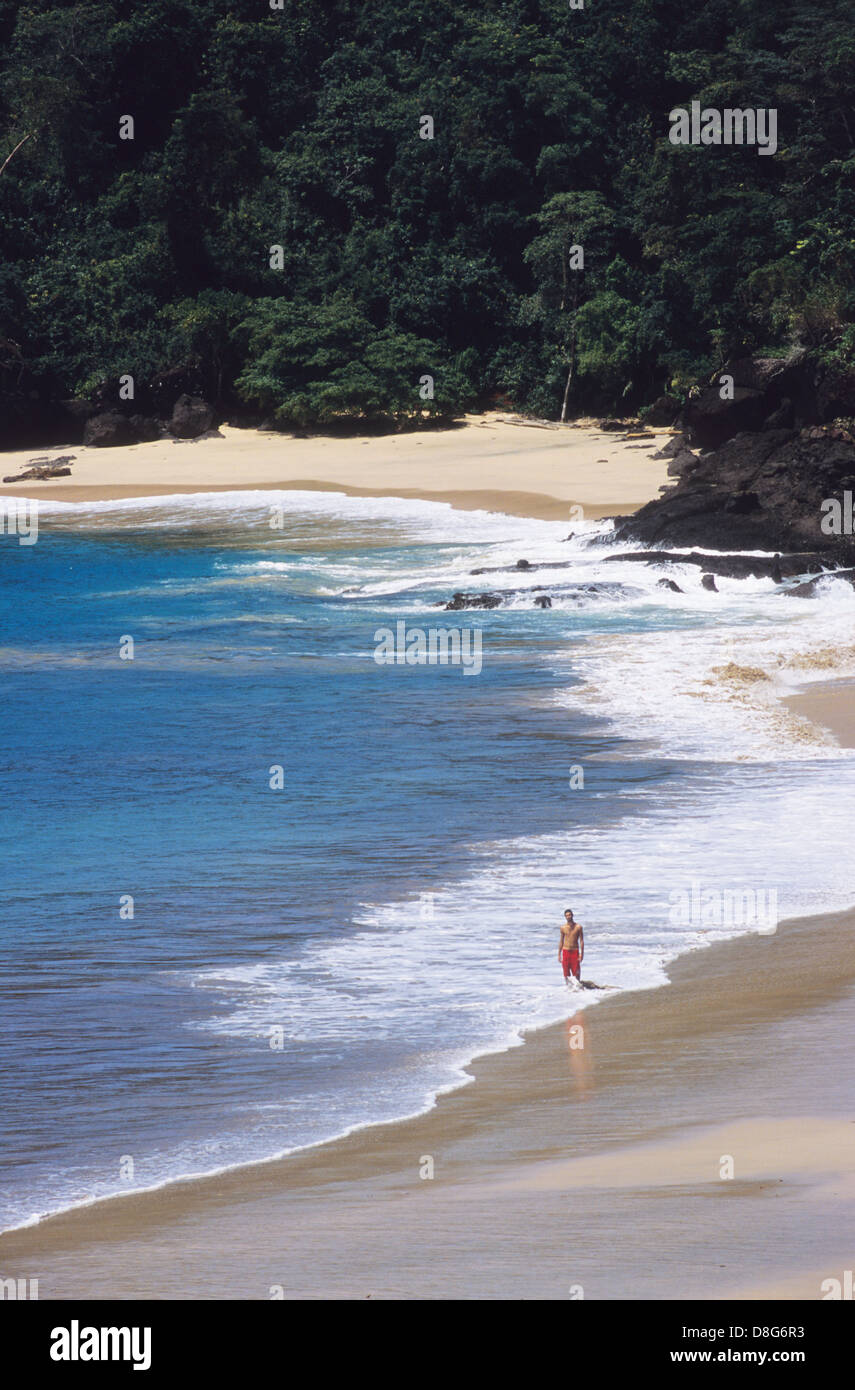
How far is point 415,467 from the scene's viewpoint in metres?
36.2

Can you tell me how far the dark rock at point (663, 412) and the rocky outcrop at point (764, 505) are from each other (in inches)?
361

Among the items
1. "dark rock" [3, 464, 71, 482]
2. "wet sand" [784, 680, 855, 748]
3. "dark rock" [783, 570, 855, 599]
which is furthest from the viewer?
Result: "dark rock" [3, 464, 71, 482]

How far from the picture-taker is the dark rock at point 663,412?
3784 centimetres

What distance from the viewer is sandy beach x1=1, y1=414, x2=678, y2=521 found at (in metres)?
32.5

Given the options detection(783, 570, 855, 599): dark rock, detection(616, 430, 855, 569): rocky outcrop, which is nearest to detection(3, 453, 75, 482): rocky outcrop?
detection(616, 430, 855, 569): rocky outcrop

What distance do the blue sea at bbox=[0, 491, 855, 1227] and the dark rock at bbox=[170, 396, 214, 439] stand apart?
1701 cm

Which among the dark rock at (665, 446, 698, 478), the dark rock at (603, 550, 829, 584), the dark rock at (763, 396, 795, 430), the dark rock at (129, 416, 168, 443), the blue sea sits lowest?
the blue sea

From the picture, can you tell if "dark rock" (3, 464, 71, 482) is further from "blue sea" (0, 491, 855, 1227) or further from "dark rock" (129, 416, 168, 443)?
"blue sea" (0, 491, 855, 1227)

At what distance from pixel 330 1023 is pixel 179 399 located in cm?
3590

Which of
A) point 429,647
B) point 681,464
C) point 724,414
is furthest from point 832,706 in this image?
point 724,414

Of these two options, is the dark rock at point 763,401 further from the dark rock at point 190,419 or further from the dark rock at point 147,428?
the dark rock at point 147,428

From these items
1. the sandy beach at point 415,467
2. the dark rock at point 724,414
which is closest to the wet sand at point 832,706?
the sandy beach at point 415,467
